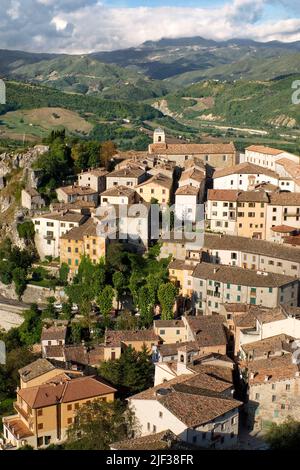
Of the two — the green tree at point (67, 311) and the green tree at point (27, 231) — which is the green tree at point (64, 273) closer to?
the green tree at point (67, 311)

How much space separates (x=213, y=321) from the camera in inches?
1070

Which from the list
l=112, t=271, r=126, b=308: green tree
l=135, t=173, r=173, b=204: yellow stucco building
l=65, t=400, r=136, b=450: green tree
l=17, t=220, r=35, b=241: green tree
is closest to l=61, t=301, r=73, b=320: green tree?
l=112, t=271, r=126, b=308: green tree

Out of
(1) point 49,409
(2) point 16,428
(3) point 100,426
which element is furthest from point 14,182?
(3) point 100,426

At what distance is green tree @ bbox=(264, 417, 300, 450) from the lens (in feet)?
59.6

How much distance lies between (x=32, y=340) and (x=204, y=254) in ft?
30.6

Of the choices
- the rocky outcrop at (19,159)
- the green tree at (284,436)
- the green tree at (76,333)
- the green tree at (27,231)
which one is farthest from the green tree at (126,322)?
the rocky outcrop at (19,159)

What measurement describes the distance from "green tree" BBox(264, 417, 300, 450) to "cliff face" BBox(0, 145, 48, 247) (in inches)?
808

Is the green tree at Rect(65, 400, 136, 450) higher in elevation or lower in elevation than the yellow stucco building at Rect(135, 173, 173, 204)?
lower

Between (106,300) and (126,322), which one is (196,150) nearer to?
(106,300)

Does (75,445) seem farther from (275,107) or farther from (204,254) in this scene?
(275,107)

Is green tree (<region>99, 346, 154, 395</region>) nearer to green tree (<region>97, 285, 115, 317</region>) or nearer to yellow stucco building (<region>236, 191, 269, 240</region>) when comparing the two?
green tree (<region>97, 285, 115, 317</region>)

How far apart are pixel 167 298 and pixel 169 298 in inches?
3.8
